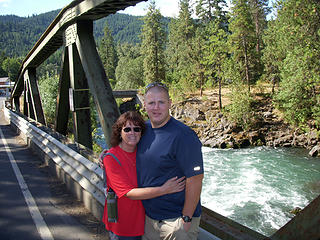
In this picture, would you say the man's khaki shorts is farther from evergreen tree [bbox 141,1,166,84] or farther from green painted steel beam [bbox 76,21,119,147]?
evergreen tree [bbox 141,1,166,84]

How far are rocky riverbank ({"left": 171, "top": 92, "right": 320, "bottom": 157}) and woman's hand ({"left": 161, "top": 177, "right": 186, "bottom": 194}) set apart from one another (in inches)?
881

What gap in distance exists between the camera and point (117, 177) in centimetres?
224

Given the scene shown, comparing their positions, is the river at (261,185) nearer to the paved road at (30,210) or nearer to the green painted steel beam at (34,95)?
the green painted steel beam at (34,95)

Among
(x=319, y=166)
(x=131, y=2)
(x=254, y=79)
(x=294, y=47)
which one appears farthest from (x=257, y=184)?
(x=254, y=79)

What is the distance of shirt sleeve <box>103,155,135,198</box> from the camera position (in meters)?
2.21

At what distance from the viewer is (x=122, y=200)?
7.47ft

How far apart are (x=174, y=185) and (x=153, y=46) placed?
47048 millimetres

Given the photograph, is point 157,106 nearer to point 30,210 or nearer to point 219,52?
point 30,210

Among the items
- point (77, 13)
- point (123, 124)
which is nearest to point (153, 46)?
point (77, 13)

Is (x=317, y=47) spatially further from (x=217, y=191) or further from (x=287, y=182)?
(x=217, y=191)

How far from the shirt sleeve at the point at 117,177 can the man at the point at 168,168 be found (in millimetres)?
105

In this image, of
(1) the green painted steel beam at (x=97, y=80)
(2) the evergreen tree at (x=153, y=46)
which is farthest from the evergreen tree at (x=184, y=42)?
(1) the green painted steel beam at (x=97, y=80)

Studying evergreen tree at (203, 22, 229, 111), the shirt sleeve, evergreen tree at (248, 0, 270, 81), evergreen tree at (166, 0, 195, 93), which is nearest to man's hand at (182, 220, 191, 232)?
the shirt sleeve

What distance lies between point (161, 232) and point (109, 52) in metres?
86.2
